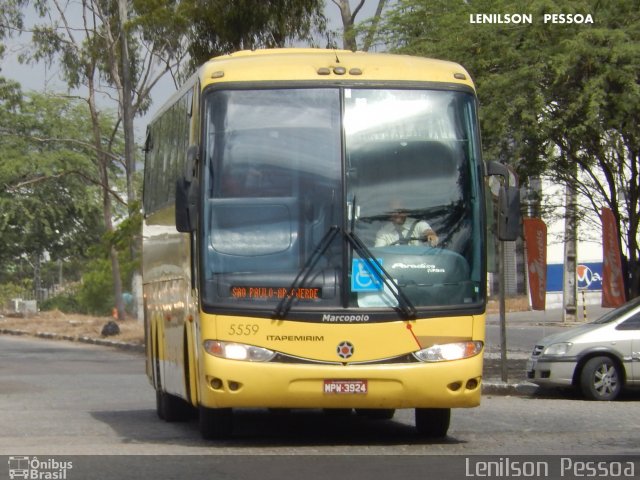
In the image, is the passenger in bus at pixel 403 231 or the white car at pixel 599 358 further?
the white car at pixel 599 358

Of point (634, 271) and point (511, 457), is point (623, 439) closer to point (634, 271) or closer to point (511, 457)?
point (511, 457)

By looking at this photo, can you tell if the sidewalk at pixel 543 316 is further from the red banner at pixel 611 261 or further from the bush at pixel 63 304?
the bush at pixel 63 304

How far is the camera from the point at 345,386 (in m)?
11.1

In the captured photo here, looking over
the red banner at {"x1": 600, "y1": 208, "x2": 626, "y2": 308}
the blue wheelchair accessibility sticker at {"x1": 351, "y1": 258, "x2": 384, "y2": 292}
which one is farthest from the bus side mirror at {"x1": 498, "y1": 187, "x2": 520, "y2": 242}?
the red banner at {"x1": 600, "y1": 208, "x2": 626, "y2": 308}

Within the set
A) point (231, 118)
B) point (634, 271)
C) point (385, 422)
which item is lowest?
point (385, 422)

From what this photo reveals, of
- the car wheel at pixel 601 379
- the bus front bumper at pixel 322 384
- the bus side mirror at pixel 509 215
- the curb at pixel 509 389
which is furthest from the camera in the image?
the curb at pixel 509 389

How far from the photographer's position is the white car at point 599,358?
17.1 metres

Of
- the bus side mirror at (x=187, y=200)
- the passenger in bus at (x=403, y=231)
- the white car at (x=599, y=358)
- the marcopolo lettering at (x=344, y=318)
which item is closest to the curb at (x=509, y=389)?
the white car at (x=599, y=358)

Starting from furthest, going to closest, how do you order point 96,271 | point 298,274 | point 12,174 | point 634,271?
point 96,271, point 12,174, point 634,271, point 298,274

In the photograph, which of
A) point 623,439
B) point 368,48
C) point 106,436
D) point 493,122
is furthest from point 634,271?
point 106,436


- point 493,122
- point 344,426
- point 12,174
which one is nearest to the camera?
point 344,426

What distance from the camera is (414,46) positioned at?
22.3m

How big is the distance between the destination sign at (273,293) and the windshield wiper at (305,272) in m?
0.03

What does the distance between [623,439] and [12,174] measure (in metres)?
44.3
